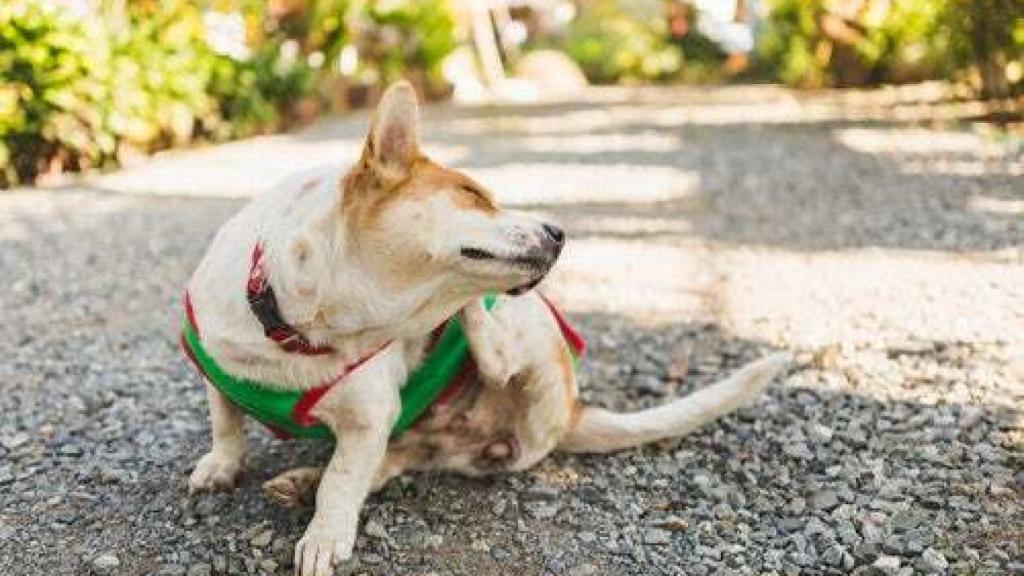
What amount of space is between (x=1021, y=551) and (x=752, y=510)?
0.63 meters

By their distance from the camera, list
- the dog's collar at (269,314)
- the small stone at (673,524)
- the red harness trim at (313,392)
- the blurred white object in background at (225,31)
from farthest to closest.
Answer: the blurred white object in background at (225,31), the small stone at (673,524), the red harness trim at (313,392), the dog's collar at (269,314)

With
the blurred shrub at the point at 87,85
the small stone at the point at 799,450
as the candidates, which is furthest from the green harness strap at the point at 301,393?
the blurred shrub at the point at 87,85

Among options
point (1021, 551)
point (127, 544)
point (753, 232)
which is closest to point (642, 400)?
point (1021, 551)

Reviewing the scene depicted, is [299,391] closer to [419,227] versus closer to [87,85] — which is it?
[419,227]

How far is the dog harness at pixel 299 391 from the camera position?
2.12m

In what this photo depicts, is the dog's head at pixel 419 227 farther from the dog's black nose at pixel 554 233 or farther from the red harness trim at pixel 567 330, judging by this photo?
the red harness trim at pixel 567 330

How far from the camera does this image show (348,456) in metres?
2.38

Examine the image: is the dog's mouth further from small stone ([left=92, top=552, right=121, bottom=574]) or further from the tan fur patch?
small stone ([left=92, top=552, right=121, bottom=574])

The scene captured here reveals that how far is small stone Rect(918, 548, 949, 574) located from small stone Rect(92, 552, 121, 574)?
1.85 meters

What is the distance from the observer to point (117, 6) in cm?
780

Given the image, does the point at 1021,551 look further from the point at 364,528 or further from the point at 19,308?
the point at 19,308

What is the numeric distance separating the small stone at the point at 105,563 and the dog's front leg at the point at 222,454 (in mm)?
320

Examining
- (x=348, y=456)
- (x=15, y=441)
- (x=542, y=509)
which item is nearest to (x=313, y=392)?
(x=348, y=456)

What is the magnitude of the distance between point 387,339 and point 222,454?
0.74 m
